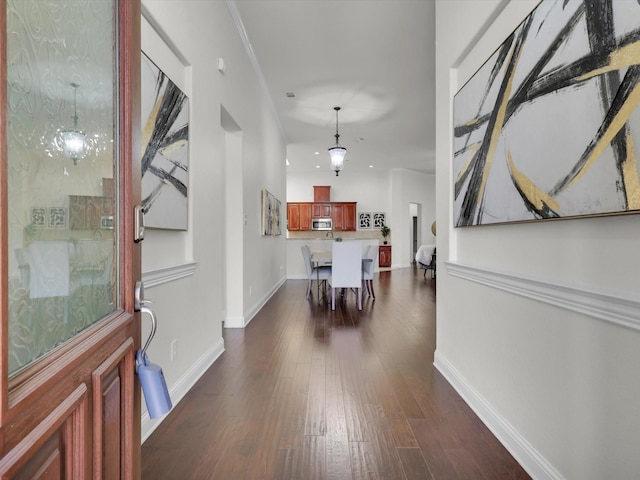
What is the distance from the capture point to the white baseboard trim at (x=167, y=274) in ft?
5.83

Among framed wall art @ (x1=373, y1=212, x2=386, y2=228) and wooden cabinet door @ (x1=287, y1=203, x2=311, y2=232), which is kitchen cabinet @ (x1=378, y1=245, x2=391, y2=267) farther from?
wooden cabinet door @ (x1=287, y1=203, x2=311, y2=232)

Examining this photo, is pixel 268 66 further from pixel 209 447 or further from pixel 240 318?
pixel 209 447

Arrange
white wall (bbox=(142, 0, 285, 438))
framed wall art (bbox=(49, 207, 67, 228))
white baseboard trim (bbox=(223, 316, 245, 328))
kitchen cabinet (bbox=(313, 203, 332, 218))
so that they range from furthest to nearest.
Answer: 1. kitchen cabinet (bbox=(313, 203, 332, 218))
2. white baseboard trim (bbox=(223, 316, 245, 328))
3. white wall (bbox=(142, 0, 285, 438))
4. framed wall art (bbox=(49, 207, 67, 228))

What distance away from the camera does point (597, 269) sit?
1.15 meters

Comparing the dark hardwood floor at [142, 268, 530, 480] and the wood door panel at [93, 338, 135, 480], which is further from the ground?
the wood door panel at [93, 338, 135, 480]

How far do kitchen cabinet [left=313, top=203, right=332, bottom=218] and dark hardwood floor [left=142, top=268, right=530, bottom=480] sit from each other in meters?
7.88

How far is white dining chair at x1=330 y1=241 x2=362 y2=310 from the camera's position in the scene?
194 inches

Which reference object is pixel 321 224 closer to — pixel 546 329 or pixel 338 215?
pixel 338 215

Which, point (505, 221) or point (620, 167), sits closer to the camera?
point (620, 167)

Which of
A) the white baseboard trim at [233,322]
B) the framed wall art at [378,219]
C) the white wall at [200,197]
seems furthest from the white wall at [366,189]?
the white baseboard trim at [233,322]

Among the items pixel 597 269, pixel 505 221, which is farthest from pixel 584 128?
pixel 505 221

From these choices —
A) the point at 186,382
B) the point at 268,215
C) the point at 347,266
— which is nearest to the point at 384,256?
the point at 347,266

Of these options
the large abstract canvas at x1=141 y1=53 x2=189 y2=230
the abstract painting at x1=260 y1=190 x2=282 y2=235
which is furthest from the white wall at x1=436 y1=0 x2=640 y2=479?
the abstract painting at x1=260 y1=190 x2=282 y2=235

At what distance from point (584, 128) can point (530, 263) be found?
594mm
